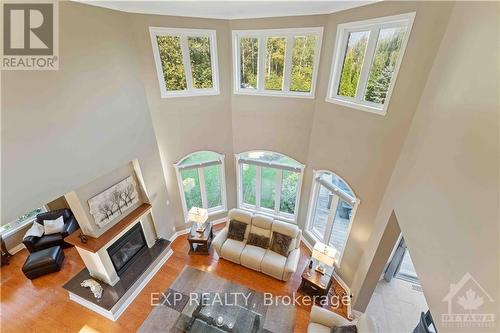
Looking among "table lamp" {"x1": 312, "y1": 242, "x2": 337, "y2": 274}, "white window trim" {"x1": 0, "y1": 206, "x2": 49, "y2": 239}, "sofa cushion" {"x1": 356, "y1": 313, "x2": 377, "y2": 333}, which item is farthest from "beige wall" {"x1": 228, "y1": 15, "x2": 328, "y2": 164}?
"white window trim" {"x1": 0, "y1": 206, "x2": 49, "y2": 239}

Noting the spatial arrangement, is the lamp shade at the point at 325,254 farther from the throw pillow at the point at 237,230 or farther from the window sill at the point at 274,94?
the window sill at the point at 274,94

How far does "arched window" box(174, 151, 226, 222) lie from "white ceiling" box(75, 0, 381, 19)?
3.43 meters

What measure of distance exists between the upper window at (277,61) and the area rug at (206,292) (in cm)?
512

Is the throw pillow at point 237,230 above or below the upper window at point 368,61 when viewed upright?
below

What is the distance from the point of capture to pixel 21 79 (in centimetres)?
315

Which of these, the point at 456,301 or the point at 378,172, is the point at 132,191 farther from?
the point at 456,301

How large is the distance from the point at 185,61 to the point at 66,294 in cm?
648

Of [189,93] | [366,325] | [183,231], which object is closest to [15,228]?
[183,231]

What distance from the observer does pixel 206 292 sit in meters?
5.57

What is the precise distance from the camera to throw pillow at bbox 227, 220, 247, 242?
21.2 ft

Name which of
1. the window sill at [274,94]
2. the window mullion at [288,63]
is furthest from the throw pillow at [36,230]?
the window mullion at [288,63]

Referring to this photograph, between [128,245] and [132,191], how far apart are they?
55.7 inches

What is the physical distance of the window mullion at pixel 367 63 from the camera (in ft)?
13.3

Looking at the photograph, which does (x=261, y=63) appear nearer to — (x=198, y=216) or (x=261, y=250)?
(x=198, y=216)
